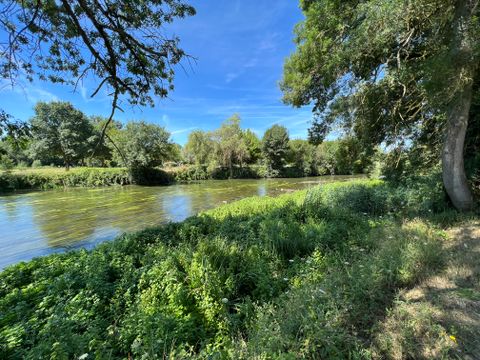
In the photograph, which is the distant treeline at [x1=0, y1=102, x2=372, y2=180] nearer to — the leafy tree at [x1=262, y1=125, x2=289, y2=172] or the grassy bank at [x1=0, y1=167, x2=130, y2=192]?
the leafy tree at [x1=262, y1=125, x2=289, y2=172]

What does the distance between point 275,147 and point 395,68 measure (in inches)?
1395

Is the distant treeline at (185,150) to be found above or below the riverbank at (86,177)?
above

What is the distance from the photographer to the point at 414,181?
8492 millimetres

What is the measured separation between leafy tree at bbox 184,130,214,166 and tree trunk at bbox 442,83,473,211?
35499 mm

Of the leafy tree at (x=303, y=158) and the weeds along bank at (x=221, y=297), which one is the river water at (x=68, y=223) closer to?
the weeds along bank at (x=221, y=297)

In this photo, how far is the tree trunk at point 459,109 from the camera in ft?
16.3

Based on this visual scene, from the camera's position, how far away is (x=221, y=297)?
3.22 m

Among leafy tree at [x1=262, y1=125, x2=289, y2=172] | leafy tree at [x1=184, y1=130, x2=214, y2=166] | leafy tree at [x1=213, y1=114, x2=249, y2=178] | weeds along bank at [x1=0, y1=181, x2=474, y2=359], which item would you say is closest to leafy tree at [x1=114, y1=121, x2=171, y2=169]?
leafy tree at [x1=184, y1=130, x2=214, y2=166]

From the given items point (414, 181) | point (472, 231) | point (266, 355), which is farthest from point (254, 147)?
point (266, 355)

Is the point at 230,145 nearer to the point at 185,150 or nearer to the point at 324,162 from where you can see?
the point at 185,150

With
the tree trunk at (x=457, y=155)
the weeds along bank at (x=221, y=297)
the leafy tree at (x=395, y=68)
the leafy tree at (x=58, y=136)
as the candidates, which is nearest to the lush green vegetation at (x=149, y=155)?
the leafy tree at (x=58, y=136)

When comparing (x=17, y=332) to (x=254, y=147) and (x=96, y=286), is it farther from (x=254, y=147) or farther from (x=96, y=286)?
(x=254, y=147)

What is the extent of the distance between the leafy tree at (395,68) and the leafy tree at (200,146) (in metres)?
30.9

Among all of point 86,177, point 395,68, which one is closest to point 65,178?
point 86,177
